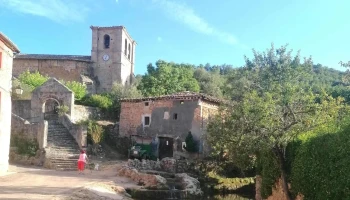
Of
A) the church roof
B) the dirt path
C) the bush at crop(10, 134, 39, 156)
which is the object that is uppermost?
the church roof

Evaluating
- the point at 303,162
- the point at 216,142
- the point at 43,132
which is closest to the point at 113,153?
the point at 43,132

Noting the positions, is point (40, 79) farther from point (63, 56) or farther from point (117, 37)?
point (117, 37)

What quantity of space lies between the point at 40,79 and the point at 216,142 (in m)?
32.4

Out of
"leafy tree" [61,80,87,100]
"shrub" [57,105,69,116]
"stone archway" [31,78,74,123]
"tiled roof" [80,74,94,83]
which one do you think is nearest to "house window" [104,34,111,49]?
"tiled roof" [80,74,94,83]

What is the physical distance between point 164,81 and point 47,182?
98.5 feet

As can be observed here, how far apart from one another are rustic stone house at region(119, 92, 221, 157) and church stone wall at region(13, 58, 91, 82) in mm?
19882

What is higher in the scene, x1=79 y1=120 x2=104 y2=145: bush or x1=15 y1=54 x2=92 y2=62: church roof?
x1=15 y1=54 x2=92 y2=62: church roof

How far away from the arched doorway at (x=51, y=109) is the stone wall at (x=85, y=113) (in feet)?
6.13

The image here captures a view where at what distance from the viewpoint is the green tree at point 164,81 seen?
4675 cm

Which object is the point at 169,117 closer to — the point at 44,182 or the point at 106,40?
the point at 44,182

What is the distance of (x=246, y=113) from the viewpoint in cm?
1605

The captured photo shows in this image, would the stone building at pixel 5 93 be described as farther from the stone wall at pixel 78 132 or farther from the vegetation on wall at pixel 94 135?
the vegetation on wall at pixel 94 135

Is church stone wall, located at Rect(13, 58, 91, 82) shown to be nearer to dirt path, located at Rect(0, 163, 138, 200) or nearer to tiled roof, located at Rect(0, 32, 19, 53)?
dirt path, located at Rect(0, 163, 138, 200)

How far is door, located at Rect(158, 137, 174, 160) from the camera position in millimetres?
32438
